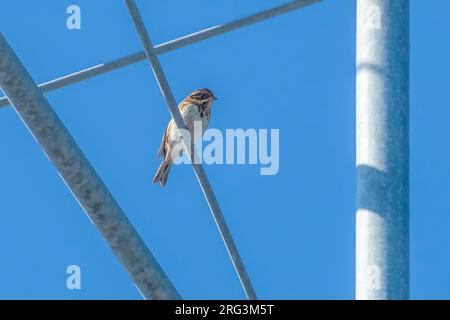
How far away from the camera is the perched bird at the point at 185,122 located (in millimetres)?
11203

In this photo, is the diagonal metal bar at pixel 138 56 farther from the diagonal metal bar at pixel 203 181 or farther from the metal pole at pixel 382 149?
the metal pole at pixel 382 149

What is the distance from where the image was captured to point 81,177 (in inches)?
206

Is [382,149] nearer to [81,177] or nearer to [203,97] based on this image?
[81,177]

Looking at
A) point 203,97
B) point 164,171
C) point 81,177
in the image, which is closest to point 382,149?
point 81,177

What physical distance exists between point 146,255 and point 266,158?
6.30 meters

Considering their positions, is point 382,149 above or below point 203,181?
above

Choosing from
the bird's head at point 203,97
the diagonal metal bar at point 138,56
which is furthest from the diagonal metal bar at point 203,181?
the bird's head at point 203,97

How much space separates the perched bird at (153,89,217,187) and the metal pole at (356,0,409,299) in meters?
4.77

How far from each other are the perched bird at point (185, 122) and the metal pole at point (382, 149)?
4774 millimetres

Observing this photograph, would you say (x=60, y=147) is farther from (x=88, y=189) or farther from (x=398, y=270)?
(x=398, y=270)

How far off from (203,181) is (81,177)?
101 cm

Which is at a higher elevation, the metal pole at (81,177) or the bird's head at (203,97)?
the bird's head at (203,97)

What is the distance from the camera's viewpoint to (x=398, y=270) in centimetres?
600
